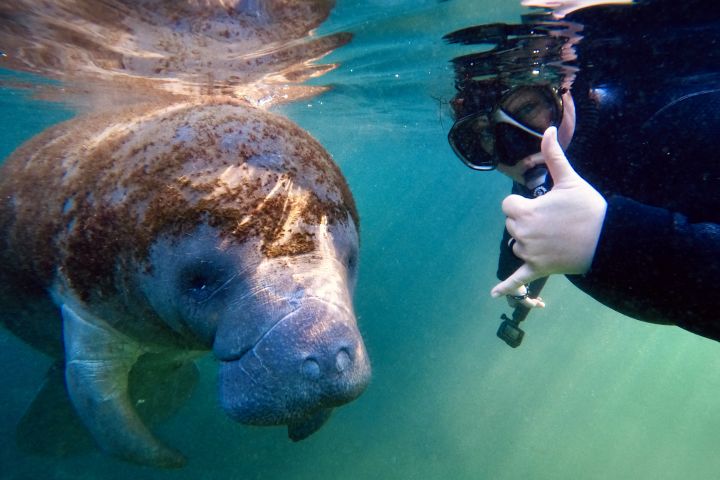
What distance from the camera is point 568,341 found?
91.9ft

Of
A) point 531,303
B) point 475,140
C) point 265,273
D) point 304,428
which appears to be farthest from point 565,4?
point 304,428

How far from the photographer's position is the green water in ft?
30.0

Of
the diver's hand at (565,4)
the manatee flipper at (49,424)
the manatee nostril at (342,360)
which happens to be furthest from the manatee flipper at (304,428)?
the diver's hand at (565,4)

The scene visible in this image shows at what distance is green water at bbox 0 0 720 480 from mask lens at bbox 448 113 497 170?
2.19 metres

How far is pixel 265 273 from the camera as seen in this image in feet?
7.06

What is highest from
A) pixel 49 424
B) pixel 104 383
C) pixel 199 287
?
pixel 199 287

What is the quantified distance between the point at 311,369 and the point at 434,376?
61.6 ft

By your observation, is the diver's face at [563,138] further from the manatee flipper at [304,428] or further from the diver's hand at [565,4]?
the diver's hand at [565,4]

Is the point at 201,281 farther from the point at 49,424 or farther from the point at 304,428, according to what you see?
the point at 49,424

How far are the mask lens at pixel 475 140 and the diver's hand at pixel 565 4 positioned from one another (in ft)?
9.23

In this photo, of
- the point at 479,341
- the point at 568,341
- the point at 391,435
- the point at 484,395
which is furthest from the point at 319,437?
the point at 568,341

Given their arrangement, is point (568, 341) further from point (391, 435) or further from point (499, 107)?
point (499, 107)

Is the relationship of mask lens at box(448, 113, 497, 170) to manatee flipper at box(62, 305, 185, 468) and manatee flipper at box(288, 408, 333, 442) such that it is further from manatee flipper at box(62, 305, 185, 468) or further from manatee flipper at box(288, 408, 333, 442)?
manatee flipper at box(62, 305, 185, 468)

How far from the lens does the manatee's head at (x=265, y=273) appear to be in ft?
6.26
